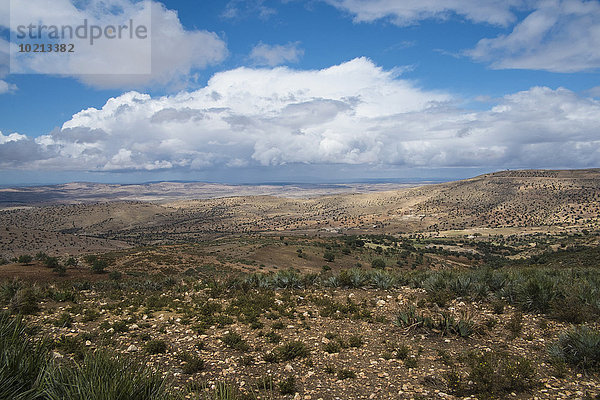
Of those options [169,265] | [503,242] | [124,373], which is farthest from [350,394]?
[503,242]

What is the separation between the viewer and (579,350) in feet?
20.6

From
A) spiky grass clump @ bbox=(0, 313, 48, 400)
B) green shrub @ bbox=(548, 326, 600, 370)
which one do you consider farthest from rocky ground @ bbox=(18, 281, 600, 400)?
spiky grass clump @ bbox=(0, 313, 48, 400)

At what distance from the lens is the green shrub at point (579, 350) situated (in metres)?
6.13

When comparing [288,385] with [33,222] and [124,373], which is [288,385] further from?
[33,222]

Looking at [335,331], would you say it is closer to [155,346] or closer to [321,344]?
[321,344]

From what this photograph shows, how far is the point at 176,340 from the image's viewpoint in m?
7.99

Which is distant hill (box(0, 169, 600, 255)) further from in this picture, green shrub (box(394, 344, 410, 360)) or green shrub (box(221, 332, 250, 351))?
green shrub (box(394, 344, 410, 360))

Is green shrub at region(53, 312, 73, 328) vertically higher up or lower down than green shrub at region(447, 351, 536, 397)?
lower down

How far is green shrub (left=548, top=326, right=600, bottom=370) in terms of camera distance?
6.13 m

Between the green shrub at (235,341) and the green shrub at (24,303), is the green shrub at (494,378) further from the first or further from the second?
the green shrub at (24,303)

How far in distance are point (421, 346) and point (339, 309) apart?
3095 mm

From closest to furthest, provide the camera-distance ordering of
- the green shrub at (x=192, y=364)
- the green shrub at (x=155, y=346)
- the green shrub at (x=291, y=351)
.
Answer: the green shrub at (x=192, y=364), the green shrub at (x=291, y=351), the green shrub at (x=155, y=346)

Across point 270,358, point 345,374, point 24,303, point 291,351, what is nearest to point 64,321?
point 24,303

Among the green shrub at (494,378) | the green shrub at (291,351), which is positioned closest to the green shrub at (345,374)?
the green shrub at (291,351)
